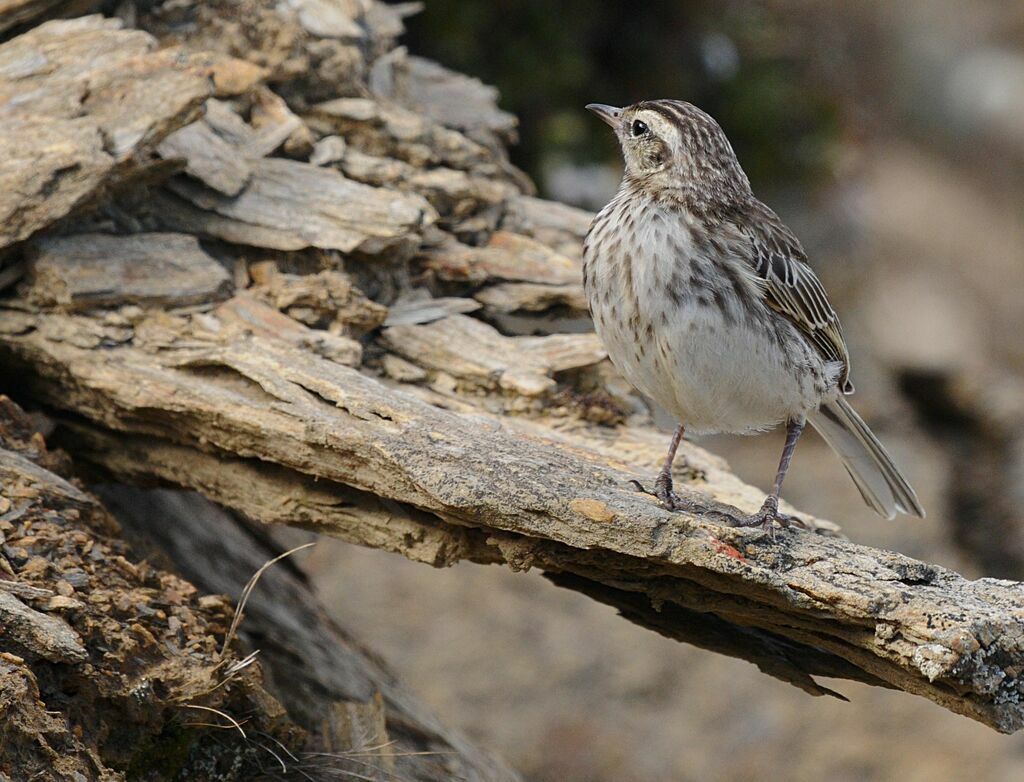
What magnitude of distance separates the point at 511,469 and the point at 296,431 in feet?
2.99

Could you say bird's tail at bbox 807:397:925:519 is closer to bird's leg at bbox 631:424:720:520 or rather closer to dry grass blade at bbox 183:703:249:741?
bird's leg at bbox 631:424:720:520

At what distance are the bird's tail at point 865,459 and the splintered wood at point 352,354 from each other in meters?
0.54

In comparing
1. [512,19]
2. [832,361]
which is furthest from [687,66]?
[832,361]

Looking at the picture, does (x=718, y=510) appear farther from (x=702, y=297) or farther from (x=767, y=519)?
(x=702, y=297)

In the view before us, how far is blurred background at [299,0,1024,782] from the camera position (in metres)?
9.51

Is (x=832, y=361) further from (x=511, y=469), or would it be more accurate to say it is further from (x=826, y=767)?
(x=826, y=767)

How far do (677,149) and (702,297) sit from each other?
0.74 metres

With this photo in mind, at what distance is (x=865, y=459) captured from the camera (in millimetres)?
5500

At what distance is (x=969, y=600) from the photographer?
3822 mm

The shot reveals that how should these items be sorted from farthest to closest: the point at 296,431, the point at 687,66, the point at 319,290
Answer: the point at 687,66
the point at 319,290
the point at 296,431

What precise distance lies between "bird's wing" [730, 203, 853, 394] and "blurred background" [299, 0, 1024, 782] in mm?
4838

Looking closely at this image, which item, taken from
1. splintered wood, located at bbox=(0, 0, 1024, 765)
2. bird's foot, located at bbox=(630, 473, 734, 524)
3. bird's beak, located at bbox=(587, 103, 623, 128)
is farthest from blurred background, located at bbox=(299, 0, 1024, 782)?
bird's foot, located at bbox=(630, 473, 734, 524)

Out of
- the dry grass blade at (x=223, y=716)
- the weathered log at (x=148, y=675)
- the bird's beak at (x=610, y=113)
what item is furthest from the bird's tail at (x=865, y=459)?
the dry grass blade at (x=223, y=716)

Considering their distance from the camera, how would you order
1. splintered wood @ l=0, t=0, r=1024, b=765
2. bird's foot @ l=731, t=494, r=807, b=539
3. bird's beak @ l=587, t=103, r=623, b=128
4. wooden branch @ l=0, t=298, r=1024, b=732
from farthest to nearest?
bird's beak @ l=587, t=103, r=623, b=128 → bird's foot @ l=731, t=494, r=807, b=539 → splintered wood @ l=0, t=0, r=1024, b=765 → wooden branch @ l=0, t=298, r=1024, b=732
